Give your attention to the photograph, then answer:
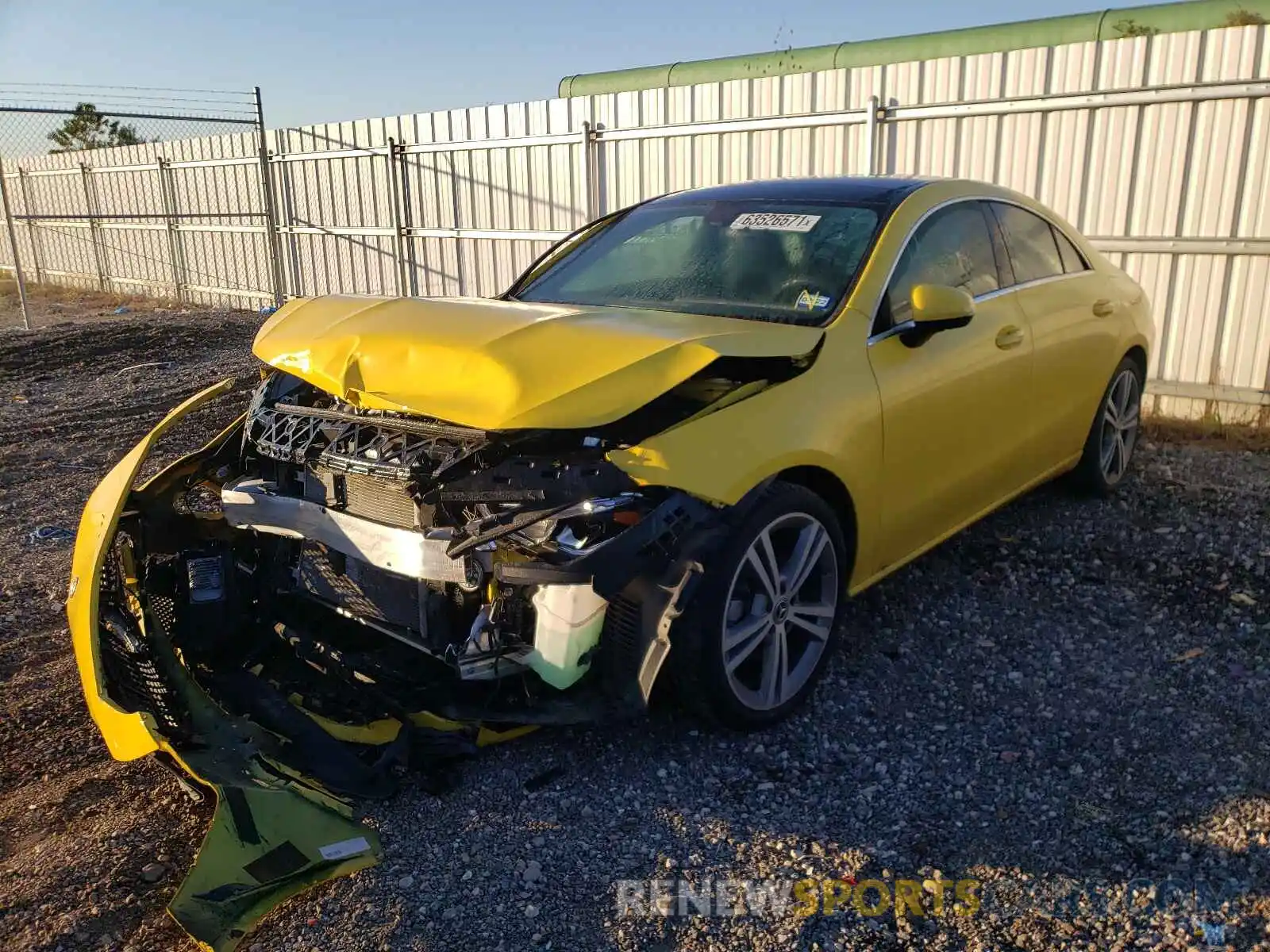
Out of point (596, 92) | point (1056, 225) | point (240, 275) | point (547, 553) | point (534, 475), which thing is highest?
point (596, 92)

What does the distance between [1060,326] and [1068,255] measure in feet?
2.06

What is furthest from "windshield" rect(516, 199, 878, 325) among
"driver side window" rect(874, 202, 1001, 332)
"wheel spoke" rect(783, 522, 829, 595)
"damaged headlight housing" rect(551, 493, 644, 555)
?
"damaged headlight housing" rect(551, 493, 644, 555)

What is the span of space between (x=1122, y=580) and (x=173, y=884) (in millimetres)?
4086

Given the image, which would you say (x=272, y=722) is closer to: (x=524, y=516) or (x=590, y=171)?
(x=524, y=516)

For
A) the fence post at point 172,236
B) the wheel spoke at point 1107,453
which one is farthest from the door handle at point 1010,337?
the fence post at point 172,236

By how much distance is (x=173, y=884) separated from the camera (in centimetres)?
267

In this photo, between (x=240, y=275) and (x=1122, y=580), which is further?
→ (x=240, y=275)

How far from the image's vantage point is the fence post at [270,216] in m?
15.0

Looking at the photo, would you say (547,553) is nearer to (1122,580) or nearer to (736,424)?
(736,424)

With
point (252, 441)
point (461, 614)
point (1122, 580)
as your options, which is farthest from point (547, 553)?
point (1122, 580)

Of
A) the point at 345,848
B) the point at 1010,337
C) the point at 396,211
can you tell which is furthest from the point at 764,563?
the point at 396,211

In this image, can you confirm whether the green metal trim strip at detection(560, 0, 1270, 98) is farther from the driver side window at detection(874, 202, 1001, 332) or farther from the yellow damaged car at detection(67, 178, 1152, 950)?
the yellow damaged car at detection(67, 178, 1152, 950)

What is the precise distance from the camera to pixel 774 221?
4.09 m

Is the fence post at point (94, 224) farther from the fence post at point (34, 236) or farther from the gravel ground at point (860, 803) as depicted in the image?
the gravel ground at point (860, 803)
